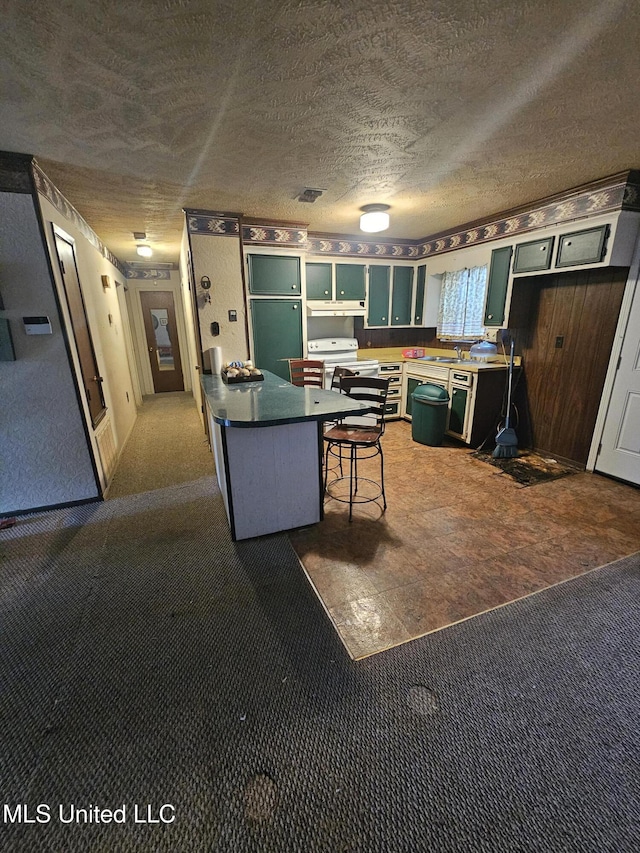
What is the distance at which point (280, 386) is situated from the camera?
9.98 ft

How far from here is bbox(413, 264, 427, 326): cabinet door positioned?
5.07m

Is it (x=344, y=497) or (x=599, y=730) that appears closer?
(x=599, y=730)

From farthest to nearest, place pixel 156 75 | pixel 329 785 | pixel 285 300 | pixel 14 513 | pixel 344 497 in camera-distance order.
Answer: pixel 285 300, pixel 344 497, pixel 14 513, pixel 156 75, pixel 329 785

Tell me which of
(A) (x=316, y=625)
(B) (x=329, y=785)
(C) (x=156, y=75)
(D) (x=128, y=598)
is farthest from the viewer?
(D) (x=128, y=598)

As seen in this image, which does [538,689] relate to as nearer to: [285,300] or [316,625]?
[316,625]

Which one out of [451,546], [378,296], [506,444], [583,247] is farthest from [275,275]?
[451,546]

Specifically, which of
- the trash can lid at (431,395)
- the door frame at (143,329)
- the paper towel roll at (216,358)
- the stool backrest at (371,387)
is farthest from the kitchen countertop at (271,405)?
the door frame at (143,329)

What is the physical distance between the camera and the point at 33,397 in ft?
8.59

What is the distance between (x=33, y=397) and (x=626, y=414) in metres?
4.90

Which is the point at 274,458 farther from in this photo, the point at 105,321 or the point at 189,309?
the point at 189,309

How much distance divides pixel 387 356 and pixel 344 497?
9.22 ft

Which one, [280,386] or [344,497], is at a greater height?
[280,386]

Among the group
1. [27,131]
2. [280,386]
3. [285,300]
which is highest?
[27,131]

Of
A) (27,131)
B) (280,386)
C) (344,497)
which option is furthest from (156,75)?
(344,497)
